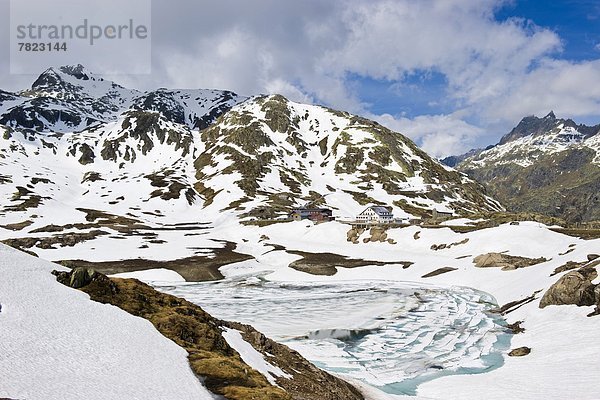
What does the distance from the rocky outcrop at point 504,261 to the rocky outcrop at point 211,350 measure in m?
55.6

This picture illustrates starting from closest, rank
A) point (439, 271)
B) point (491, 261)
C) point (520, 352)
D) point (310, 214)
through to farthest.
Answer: point (520, 352) < point (491, 261) < point (439, 271) < point (310, 214)

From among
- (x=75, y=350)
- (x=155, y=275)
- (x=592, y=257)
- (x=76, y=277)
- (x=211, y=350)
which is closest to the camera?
(x=75, y=350)

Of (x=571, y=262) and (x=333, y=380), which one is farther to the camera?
(x=571, y=262)

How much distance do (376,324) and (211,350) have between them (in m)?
27.8

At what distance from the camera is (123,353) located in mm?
14781

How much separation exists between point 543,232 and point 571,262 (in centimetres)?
3199

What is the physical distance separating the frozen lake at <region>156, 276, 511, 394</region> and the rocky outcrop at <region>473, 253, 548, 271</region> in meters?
11.4

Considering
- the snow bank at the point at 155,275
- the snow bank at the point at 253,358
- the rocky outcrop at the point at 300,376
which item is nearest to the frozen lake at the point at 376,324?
the rocky outcrop at the point at 300,376

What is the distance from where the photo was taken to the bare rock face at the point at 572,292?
37281mm

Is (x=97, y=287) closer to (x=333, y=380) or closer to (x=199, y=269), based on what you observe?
(x=333, y=380)

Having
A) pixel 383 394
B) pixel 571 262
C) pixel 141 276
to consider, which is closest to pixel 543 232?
pixel 571 262

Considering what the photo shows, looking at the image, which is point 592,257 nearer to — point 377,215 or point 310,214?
point 377,215

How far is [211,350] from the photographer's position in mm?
20016

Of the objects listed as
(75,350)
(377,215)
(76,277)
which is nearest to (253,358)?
(75,350)
